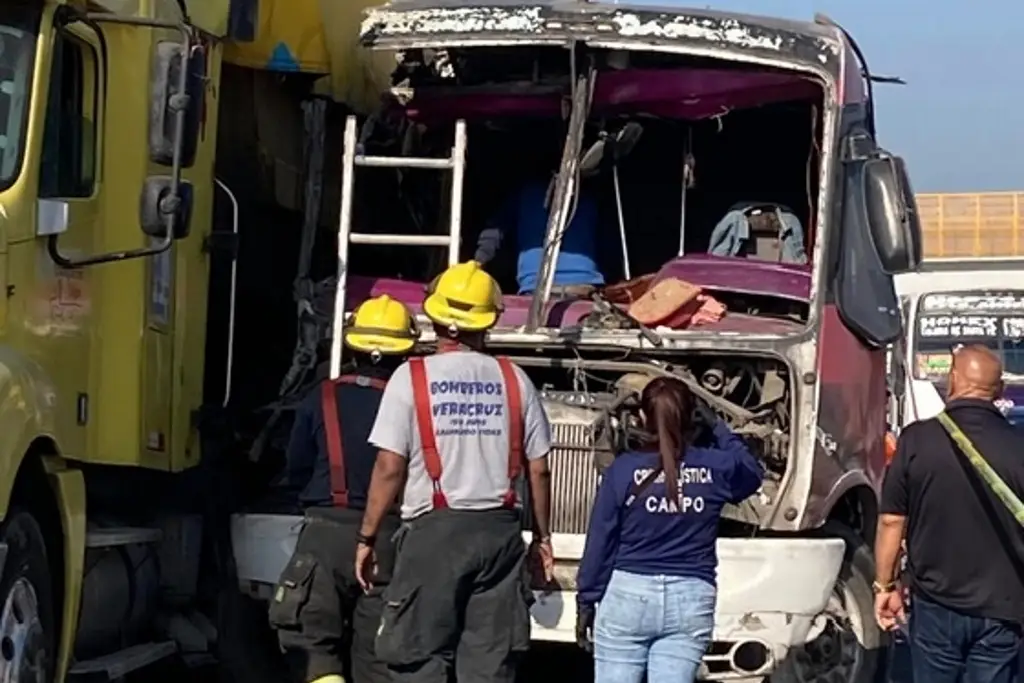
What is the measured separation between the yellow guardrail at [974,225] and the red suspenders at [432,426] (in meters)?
26.6

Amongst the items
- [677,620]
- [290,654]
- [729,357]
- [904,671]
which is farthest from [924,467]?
[904,671]

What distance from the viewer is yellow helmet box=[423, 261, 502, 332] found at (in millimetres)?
6555

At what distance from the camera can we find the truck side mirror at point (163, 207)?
6.62 m

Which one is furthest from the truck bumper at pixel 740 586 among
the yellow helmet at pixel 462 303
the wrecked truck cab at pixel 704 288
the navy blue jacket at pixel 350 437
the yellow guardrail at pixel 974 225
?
the yellow guardrail at pixel 974 225

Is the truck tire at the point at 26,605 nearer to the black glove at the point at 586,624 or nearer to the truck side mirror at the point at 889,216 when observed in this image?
the black glove at the point at 586,624

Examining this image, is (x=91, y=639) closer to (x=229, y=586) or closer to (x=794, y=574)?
(x=229, y=586)

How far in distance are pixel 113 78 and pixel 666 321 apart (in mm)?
2498

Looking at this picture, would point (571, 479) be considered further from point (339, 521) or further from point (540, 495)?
point (540, 495)

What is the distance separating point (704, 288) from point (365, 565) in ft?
7.84

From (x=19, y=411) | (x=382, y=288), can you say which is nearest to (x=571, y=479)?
(x=382, y=288)

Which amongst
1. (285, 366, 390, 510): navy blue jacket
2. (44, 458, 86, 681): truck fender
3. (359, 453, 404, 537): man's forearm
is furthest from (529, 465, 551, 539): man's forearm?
(44, 458, 86, 681): truck fender

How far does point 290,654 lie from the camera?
779cm

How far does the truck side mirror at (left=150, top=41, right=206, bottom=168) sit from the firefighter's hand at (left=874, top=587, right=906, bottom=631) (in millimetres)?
2777

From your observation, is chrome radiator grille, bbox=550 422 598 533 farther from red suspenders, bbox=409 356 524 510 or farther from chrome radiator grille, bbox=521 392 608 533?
red suspenders, bbox=409 356 524 510
